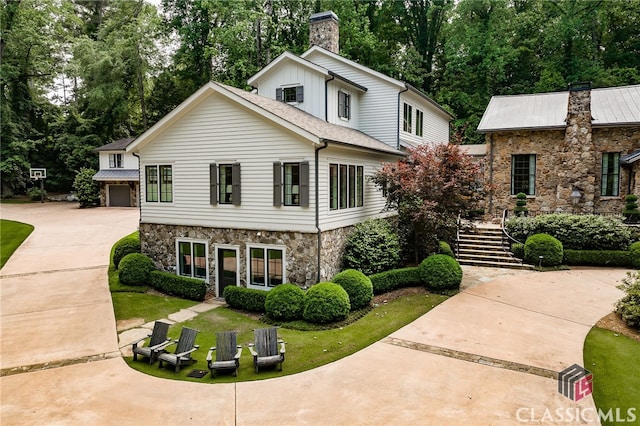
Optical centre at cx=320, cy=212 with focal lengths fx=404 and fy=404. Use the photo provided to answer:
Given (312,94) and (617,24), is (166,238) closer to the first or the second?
(312,94)

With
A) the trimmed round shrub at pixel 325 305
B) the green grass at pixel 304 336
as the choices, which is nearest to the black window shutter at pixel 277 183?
the trimmed round shrub at pixel 325 305

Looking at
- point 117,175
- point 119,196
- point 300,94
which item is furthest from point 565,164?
point 119,196

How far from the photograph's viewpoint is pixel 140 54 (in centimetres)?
4178

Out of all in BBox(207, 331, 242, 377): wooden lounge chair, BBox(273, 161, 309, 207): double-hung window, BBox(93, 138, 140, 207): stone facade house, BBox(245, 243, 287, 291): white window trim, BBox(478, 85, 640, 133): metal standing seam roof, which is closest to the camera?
BBox(207, 331, 242, 377): wooden lounge chair

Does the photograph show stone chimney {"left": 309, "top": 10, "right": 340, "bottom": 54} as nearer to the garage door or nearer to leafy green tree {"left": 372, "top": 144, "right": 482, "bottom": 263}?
leafy green tree {"left": 372, "top": 144, "right": 482, "bottom": 263}

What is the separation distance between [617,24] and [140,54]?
1791 inches

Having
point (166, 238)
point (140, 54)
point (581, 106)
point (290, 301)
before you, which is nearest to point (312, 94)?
point (166, 238)

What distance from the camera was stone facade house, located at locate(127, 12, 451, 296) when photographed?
42.6 feet

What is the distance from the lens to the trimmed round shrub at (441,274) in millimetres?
13391

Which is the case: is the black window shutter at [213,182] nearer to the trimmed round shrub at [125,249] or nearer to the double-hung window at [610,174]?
the trimmed round shrub at [125,249]

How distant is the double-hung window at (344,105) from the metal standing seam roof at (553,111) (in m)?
A: 7.88

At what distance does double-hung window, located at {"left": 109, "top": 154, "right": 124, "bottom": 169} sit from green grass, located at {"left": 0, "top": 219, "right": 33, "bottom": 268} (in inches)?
439

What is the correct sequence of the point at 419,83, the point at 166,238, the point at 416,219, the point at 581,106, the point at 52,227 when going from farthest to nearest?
the point at 419,83
the point at 52,227
the point at 581,106
the point at 166,238
the point at 416,219
